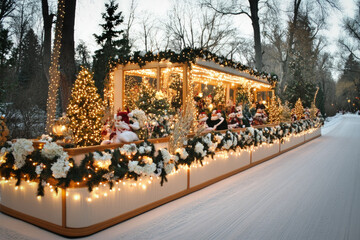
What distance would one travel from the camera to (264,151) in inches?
348

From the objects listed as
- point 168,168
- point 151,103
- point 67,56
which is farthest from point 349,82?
point 168,168

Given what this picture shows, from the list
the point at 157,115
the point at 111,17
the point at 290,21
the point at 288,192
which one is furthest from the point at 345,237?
the point at 111,17

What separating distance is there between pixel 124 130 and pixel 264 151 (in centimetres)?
542

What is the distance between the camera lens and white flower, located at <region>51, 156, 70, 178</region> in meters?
3.14

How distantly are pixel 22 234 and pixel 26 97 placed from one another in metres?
9.44

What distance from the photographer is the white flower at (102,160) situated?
3.42 m

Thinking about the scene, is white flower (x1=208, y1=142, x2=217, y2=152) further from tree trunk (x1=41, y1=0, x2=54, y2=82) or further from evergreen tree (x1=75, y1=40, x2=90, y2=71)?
evergreen tree (x1=75, y1=40, x2=90, y2=71)

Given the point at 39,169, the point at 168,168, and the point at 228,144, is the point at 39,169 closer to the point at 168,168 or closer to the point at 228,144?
the point at 168,168

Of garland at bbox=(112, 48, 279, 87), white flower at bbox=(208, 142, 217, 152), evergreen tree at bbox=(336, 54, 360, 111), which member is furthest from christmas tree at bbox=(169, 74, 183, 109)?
evergreen tree at bbox=(336, 54, 360, 111)

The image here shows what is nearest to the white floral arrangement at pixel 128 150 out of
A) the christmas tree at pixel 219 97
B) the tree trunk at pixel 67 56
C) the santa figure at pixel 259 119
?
the tree trunk at pixel 67 56

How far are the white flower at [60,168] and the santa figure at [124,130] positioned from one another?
150 cm

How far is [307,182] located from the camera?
6020 mm

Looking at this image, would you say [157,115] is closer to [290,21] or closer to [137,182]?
[137,182]

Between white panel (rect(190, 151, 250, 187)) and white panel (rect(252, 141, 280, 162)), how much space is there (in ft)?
2.24
